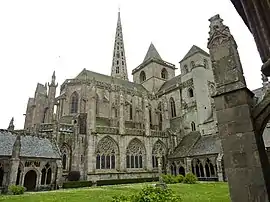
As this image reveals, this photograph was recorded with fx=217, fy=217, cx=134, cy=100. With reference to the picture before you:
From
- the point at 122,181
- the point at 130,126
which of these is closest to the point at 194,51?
the point at 130,126

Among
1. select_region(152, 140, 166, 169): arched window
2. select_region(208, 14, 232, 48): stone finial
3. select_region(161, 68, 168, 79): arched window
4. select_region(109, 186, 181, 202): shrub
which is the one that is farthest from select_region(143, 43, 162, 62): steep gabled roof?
select_region(109, 186, 181, 202): shrub

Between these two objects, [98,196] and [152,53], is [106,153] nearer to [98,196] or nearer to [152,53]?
[98,196]

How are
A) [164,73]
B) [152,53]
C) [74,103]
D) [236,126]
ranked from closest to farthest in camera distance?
1. [236,126]
2. [74,103]
3. [164,73]
4. [152,53]

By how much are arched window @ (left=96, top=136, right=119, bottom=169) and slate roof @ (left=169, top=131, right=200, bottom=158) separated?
29.7ft

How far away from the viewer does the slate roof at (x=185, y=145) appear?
31472 millimetres

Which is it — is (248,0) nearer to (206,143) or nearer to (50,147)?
(50,147)

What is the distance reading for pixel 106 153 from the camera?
29.1 metres

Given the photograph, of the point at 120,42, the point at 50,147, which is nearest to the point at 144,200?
the point at 50,147

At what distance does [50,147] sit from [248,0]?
24.5 m

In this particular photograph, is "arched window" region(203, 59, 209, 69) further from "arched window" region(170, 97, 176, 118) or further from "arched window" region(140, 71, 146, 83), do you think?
"arched window" region(140, 71, 146, 83)

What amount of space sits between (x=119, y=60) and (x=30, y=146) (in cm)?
4327

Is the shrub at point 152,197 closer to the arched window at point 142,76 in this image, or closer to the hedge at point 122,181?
the hedge at point 122,181

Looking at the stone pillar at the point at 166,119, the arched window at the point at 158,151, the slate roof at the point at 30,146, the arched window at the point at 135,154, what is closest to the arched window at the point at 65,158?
the slate roof at the point at 30,146

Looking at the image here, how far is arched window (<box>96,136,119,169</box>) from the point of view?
1120 inches
